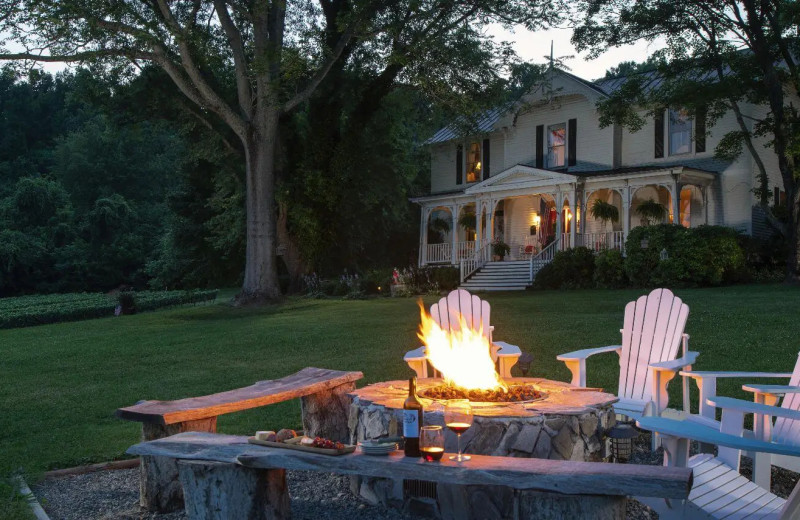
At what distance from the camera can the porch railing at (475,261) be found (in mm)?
20859

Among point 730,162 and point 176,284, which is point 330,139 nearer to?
point 730,162

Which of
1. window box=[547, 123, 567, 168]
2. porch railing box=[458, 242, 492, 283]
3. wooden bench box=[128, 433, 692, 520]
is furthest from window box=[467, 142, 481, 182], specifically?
wooden bench box=[128, 433, 692, 520]

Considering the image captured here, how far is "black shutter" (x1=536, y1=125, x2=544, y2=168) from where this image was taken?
74.2 feet

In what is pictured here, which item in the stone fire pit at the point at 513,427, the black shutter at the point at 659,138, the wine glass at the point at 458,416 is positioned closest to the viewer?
the wine glass at the point at 458,416

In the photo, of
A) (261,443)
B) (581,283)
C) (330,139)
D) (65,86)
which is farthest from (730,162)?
(65,86)

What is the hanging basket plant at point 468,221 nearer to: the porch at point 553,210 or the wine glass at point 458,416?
the porch at point 553,210

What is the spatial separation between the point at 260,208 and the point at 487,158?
897cm

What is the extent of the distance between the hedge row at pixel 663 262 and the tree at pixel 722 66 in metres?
1.28

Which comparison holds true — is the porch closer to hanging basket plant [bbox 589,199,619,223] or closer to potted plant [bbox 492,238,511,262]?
hanging basket plant [bbox 589,199,619,223]

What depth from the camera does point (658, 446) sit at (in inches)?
205

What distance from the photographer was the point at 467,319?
6.27 meters

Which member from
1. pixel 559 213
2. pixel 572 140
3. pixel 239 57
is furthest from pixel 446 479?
pixel 572 140

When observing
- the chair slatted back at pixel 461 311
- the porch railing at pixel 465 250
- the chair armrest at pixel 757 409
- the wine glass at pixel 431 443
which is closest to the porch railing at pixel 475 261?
the porch railing at pixel 465 250

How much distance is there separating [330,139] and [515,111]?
229 inches
